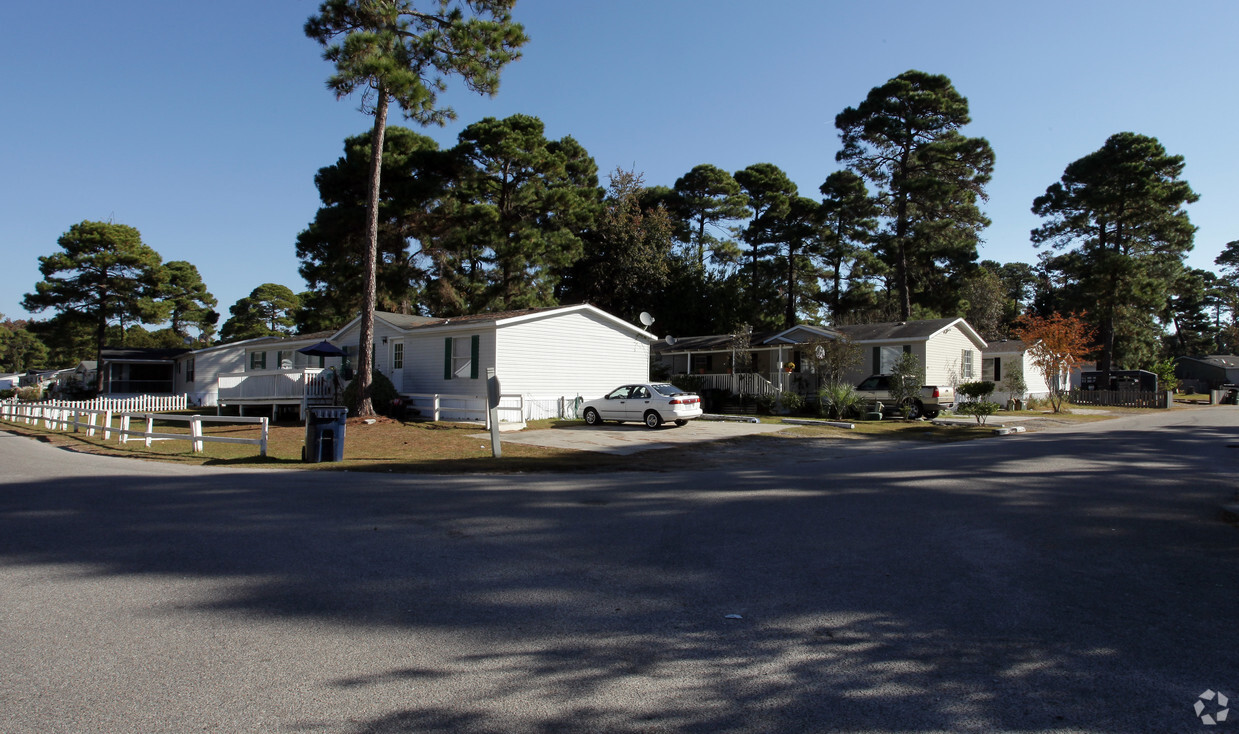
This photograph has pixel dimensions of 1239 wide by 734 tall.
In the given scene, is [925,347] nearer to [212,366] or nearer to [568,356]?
[568,356]

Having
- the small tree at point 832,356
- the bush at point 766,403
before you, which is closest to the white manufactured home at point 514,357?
the bush at point 766,403

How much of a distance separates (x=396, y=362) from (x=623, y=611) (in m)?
25.3

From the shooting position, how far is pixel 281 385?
25125 mm

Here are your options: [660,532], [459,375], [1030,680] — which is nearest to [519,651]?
[1030,680]

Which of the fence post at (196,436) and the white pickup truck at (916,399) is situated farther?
the white pickup truck at (916,399)

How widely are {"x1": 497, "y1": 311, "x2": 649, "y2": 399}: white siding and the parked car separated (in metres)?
2.61

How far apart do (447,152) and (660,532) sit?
32575 mm

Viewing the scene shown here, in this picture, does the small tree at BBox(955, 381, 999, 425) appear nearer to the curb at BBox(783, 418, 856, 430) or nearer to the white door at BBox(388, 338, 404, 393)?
the curb at BBox(783, 418, 856, 430)

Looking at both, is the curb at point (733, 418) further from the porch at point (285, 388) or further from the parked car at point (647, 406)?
the porch at point (285, 388)

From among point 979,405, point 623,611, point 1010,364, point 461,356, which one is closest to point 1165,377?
point 1010,364

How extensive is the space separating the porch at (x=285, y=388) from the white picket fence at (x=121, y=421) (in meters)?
1.73

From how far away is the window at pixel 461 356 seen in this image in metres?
24.8

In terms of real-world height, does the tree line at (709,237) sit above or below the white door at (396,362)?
above

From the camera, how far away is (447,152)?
36094 millimetres
